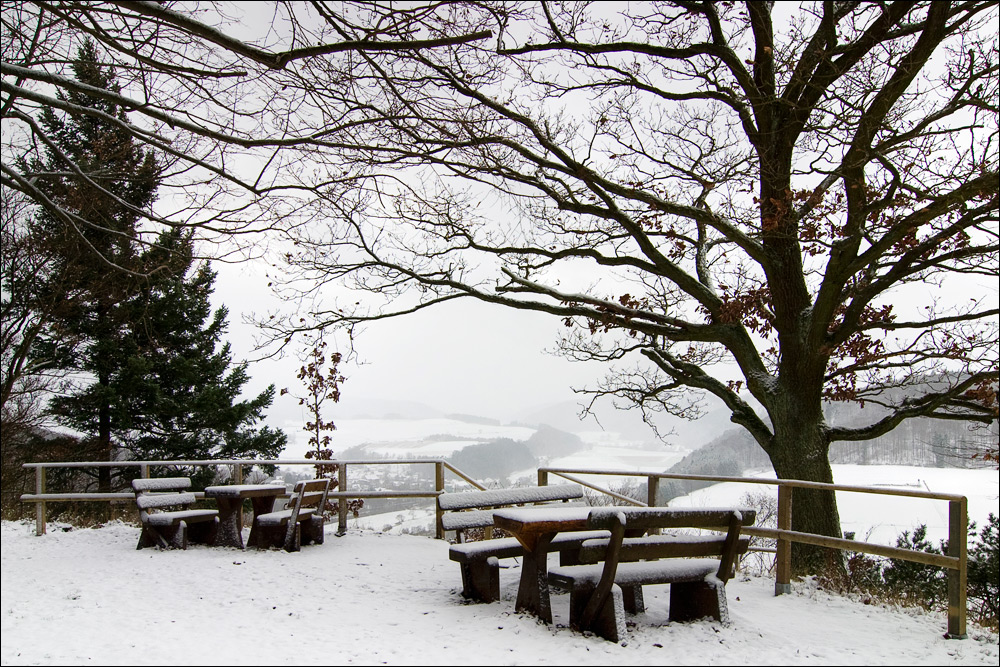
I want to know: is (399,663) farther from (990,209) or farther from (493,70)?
(990,209)

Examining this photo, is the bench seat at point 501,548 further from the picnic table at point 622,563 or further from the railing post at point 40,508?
the railing post at point 40,508

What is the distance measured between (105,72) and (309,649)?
5286mm

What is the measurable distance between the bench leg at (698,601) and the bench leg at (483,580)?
4.83 feet

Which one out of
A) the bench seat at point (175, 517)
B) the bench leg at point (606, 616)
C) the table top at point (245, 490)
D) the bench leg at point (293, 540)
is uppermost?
the table top at point (245, 490)

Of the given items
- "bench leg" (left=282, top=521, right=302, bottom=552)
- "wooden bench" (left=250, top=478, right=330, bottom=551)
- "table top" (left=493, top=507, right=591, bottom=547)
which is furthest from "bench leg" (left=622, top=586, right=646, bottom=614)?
"bench leg" (left=282, top=521, right=302, bottom=552)

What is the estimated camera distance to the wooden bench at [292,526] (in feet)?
29.3

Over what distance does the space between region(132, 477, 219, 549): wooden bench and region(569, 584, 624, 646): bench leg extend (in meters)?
6.10

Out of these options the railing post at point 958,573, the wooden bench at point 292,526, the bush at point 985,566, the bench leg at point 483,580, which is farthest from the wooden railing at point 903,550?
the wooden bench at point 292,526

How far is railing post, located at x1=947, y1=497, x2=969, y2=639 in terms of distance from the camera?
5.39m

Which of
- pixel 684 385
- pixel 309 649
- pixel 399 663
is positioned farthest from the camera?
pixel 684 385

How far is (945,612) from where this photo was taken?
6109 millimetres

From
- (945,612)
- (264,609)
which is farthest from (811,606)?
(264,609)

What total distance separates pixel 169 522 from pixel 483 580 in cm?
504

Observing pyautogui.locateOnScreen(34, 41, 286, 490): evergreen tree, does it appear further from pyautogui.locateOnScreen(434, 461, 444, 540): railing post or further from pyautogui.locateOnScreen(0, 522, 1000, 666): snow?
pyautogui.locateOnScreen(0, 522, 1000, 666): snow
